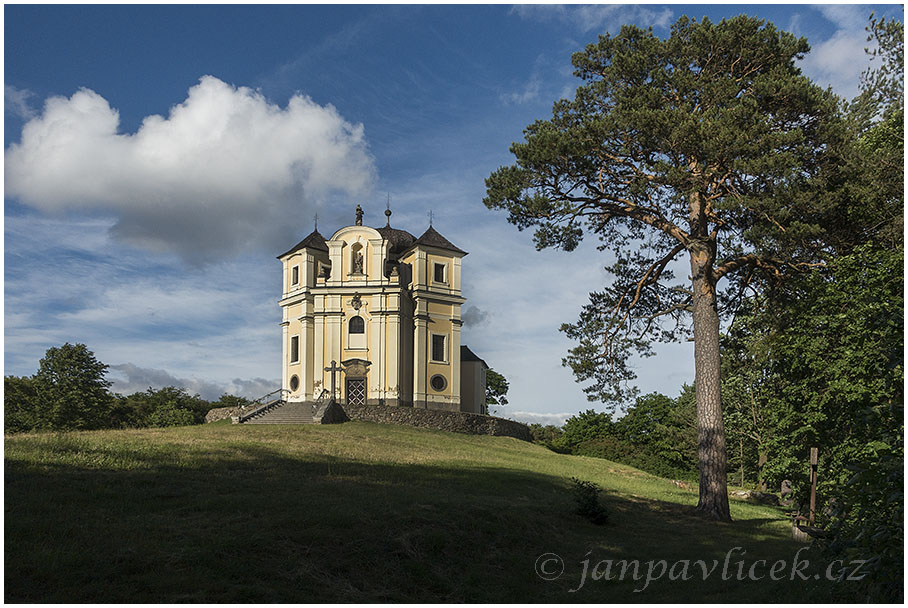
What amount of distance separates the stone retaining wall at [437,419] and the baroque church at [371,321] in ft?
12.9

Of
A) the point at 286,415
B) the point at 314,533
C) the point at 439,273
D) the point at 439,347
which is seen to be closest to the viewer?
the point at 314,533

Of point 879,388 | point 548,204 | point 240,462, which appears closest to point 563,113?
point 548,204

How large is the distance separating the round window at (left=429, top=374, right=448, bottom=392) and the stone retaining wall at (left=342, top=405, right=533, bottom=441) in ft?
14.3

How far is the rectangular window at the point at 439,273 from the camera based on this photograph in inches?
1848

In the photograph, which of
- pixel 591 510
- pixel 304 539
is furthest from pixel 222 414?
pixel 304 539

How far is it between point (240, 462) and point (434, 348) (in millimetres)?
28122

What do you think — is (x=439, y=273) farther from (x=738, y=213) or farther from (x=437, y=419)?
(x=738, y=213)

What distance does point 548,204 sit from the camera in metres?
19.6

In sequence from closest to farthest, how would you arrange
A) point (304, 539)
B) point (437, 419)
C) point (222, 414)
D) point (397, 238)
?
point (304, 539) → point (437, 419) → point (222, 414) → point (397, 238)

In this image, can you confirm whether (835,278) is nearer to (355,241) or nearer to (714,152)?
(714,152)

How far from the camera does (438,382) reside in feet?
150

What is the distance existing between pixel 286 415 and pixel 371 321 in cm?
864

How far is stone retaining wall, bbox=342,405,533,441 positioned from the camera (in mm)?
38156

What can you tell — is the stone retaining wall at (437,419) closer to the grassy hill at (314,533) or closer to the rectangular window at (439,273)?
the rectangular window at (439,273)
